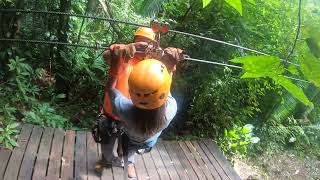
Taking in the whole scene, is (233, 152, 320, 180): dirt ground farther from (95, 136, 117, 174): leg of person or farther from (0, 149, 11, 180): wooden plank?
(0, 149, 11, 180): wooden plank

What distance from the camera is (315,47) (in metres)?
0.57

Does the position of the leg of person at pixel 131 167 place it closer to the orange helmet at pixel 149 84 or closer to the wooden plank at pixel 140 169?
the wooden plank at pixel 140 169

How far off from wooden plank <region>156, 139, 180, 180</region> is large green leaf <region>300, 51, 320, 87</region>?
11.6ft

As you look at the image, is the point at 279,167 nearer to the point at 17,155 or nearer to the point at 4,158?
the point at 17,155

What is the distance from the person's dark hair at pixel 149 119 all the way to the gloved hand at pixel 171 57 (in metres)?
0.32

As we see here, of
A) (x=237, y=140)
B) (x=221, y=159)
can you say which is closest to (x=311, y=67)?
(x=221, y=159)

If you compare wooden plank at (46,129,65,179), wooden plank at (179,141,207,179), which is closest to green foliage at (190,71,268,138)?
wooden plank at (179,141,207,179)

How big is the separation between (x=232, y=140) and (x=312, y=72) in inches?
199

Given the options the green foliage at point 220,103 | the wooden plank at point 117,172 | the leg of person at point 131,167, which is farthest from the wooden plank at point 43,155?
the green foliage at point 220,103

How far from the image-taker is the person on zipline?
2789 millimetres

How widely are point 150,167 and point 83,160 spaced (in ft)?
2.24

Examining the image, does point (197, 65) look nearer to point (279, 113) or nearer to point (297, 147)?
point (279, 113)

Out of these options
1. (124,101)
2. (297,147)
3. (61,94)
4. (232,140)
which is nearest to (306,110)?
(297,147)

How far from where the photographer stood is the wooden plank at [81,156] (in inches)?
150
